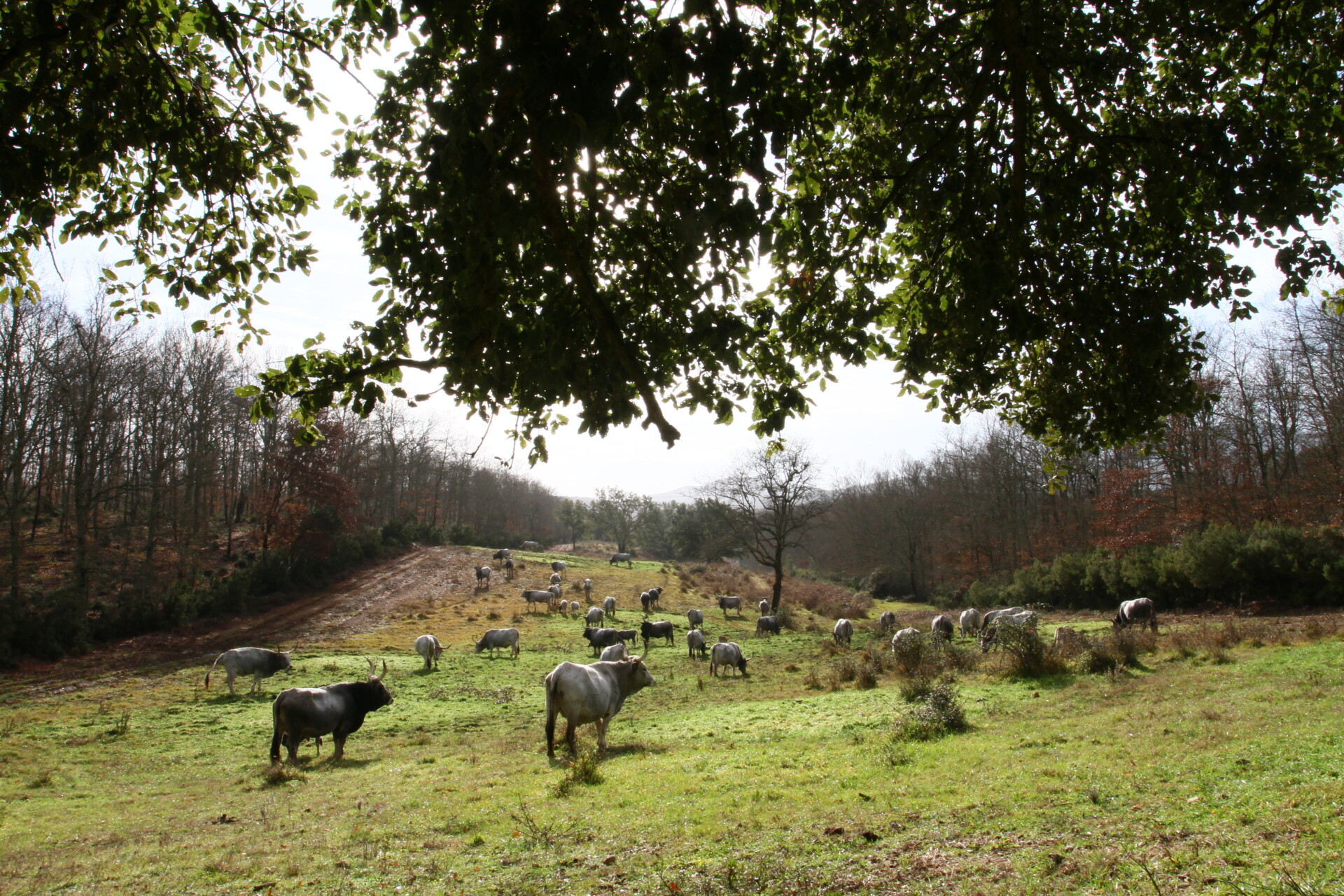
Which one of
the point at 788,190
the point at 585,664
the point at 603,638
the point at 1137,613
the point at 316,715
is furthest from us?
the point at 603,638

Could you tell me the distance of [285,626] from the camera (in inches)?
1249

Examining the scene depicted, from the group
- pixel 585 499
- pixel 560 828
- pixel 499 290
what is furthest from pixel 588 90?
pixel 585 499

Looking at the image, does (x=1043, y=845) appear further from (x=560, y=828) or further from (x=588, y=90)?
(x=588, y=90)

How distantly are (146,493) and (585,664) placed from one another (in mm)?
39316

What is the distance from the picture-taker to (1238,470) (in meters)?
35.8

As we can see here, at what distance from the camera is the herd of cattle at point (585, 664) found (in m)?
12.2

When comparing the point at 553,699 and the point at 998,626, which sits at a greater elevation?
the point at 998,626

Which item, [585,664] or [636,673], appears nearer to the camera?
[636,673]

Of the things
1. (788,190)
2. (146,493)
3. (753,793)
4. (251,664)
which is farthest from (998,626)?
(146,493)

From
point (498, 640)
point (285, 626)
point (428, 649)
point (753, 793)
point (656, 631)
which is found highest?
point (753, 793)

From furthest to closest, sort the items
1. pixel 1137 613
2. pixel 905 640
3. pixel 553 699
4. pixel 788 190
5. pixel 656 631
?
pixel 656 631 < pixel 1137 613 < pixel 905 640 < pixel 553 699 < pixel 788 190

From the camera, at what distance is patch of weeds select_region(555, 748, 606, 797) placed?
870 cm

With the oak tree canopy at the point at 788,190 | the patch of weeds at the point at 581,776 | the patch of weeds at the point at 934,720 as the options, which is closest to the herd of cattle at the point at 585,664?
the patch of weeds at the point at 581,776

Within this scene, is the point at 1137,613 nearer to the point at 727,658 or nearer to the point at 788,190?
the point at 727,658
